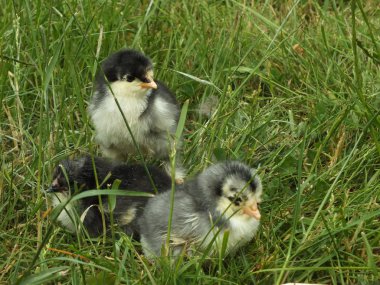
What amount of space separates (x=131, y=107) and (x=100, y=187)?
46 cm

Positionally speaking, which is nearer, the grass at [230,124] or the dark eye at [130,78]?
the grass at [230,124]

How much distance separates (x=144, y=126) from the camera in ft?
12.5

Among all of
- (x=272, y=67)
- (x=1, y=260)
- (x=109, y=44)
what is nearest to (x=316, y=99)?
(x=272, y=67)

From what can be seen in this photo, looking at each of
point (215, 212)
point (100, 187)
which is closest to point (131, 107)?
point (100, 187)

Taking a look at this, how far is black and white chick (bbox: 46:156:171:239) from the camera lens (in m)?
3.46

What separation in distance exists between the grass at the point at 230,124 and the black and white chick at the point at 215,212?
0.11 metres

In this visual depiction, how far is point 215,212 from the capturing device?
10.2ft

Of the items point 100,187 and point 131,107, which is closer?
point 100,187

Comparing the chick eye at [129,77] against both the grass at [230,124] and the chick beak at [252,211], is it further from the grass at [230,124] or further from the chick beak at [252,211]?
the chick beak at [252,211]

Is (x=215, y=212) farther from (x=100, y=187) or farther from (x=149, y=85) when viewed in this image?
(x=149, y=85)

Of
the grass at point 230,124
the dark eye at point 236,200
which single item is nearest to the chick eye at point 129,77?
the grass at point 230,124

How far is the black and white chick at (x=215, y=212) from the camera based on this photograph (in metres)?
3.09

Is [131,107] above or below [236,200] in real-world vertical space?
below

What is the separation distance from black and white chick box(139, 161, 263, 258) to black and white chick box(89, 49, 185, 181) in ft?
1.86
